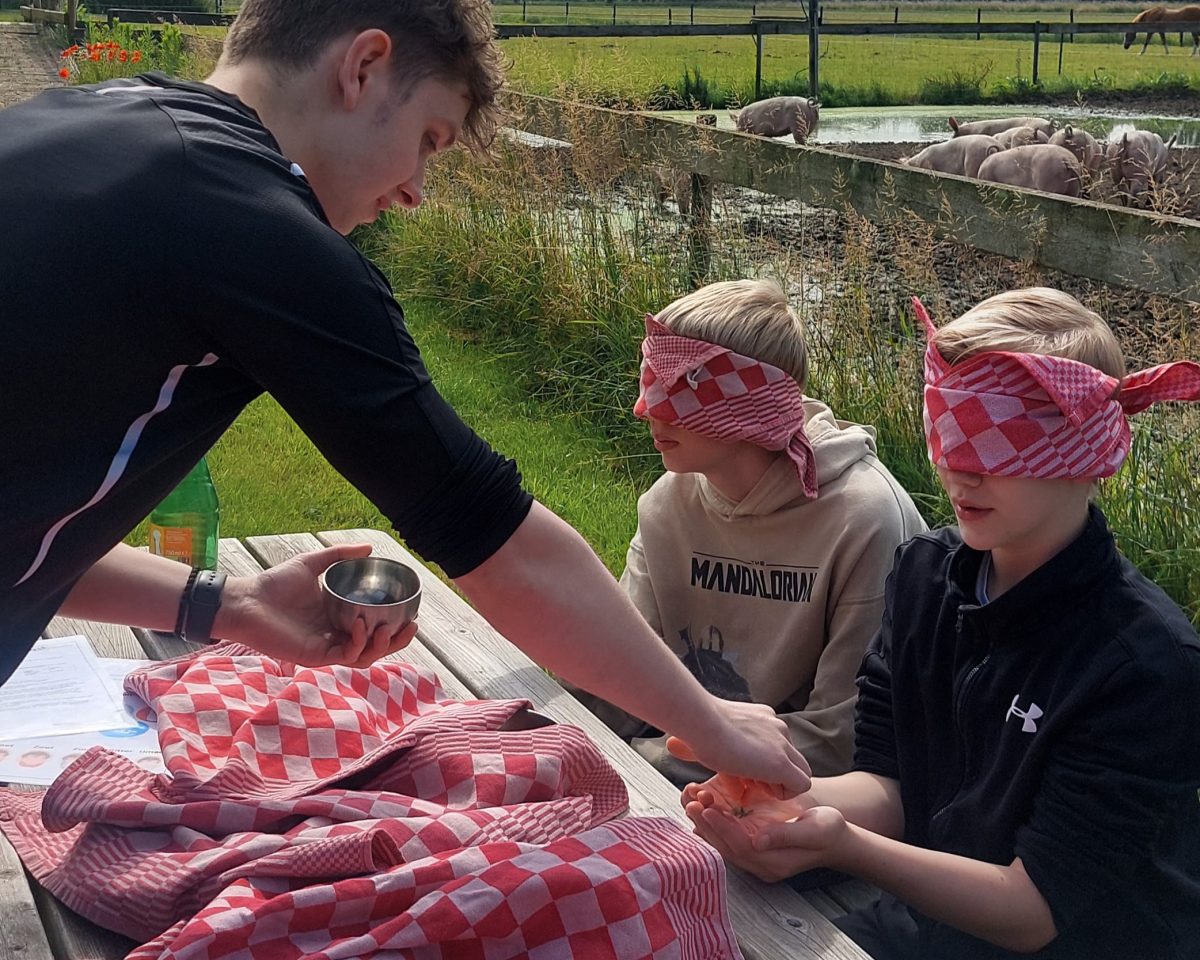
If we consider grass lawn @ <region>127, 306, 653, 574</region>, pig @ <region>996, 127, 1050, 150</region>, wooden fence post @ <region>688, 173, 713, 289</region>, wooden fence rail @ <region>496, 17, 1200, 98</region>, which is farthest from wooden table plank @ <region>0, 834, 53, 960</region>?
wooden fence rail @ <region>496, 17, 1200, 98</region>

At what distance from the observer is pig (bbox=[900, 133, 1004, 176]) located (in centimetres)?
1254

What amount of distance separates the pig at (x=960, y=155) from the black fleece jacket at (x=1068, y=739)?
10.9 m

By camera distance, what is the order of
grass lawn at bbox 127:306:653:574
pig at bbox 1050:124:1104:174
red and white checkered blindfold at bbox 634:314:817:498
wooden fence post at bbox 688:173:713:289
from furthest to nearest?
1. pig at bbox 1050:124:1104:174
2. wooden fence post at bbox 688:173:713:289
3. grass lawn at bbox 127:306:653:574
4. red and white checkered blindfold at bbox 634:314:817:498

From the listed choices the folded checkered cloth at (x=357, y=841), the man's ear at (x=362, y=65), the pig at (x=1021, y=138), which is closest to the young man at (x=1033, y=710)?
the folded checkered cloth at (x=357, y=841)

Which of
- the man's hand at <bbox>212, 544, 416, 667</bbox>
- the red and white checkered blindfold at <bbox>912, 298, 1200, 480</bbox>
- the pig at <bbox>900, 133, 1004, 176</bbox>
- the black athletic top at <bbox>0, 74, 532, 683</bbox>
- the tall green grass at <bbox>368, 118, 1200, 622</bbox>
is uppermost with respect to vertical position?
the black athletic top at <bbox>0, 74, 532, 683</bbox>

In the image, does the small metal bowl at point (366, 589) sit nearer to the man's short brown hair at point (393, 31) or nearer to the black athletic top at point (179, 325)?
the black athletic top at point (179, 325)

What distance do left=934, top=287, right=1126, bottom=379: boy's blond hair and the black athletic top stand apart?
88 cm

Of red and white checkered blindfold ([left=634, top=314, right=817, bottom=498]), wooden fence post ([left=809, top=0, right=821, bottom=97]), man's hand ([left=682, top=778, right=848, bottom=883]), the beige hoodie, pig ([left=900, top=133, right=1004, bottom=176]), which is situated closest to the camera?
man's hand ([left=682, top=778, right=848, bottom=883])

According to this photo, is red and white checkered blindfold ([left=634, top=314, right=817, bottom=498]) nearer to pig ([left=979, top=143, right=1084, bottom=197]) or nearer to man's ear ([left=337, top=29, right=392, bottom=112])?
man's ear ([left=337, top=29, right=392, bottom=112])

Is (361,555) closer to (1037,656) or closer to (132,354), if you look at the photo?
(132,354)

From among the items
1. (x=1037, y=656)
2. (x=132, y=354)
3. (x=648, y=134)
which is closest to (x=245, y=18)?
(x=132, y=354)

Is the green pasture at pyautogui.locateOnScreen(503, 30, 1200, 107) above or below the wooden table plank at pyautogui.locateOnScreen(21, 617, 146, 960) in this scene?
below

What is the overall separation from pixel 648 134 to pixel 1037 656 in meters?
5.15

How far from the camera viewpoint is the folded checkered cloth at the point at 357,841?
153cm
